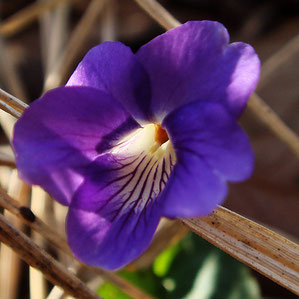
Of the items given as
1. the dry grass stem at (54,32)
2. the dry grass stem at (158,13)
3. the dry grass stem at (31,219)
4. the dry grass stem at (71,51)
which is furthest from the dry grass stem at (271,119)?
the dry grass stem at (54,32)

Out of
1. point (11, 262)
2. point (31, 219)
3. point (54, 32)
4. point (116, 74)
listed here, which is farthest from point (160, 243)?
point (54, 32)

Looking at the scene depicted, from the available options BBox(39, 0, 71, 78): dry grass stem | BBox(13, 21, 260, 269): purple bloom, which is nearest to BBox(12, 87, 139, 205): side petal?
BBox(13, 21, 260, 269): purple bloom

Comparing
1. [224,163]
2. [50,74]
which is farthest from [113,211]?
[50,74]

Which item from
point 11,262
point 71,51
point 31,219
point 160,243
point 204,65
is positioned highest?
point 204,65

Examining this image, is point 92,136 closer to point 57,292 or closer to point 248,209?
point 57,292

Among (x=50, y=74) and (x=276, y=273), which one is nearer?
(x=276, y=273)

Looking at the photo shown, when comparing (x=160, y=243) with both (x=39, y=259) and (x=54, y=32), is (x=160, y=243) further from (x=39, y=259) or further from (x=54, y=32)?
(x=54, y=32)
